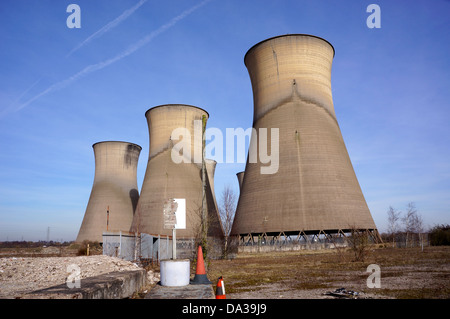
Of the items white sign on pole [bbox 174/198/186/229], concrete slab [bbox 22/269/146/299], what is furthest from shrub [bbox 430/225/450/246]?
concrete slab [bbox 22/269/146/299]

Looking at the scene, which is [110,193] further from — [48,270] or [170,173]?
[48,270]

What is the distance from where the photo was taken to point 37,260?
844cm

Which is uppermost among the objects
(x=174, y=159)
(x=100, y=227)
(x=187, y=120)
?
(x=187, y=120)

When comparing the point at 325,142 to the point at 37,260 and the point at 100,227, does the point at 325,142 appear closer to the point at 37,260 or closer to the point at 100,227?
the point at 37,260

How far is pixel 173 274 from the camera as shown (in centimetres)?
632

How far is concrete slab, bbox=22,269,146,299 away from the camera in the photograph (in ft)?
10.5

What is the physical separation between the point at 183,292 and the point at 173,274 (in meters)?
0.82

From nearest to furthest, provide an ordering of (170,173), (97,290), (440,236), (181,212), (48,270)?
1. (97,290)
2. (48,270)
3. (440,236)
4. (170,173)
5. (181,212)

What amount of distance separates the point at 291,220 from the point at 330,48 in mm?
12693

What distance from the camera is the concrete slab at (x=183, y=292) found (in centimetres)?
508

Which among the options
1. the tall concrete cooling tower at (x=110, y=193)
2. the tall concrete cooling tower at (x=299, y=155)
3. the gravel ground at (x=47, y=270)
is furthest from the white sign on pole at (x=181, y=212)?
the gravel ground at (x=47, y=270)

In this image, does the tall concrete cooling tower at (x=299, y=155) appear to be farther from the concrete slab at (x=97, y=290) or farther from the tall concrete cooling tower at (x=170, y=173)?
the concrete slab at (x=97, y=290)

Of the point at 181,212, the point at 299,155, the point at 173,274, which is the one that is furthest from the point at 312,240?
the point at 173,274
